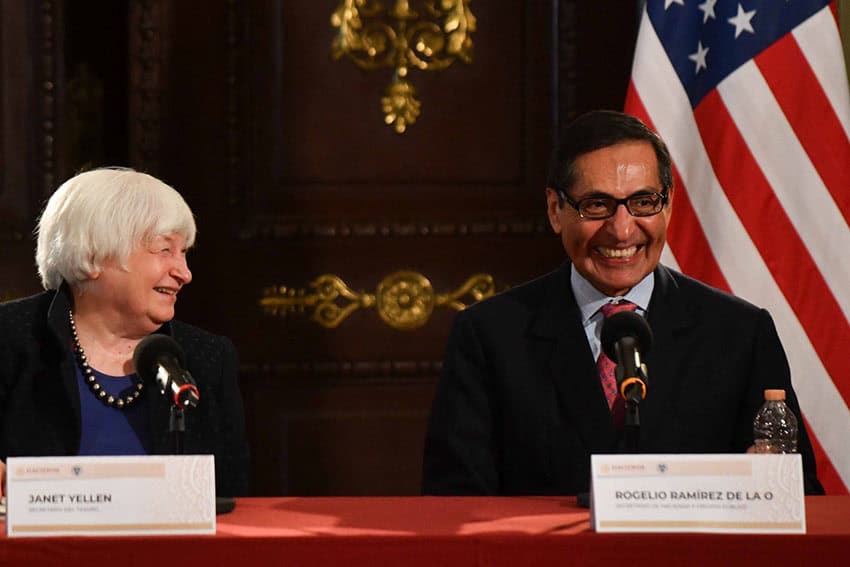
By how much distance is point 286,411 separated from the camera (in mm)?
3785

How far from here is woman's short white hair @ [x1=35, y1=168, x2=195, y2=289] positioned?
2.56m

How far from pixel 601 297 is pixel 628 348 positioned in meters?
0.63

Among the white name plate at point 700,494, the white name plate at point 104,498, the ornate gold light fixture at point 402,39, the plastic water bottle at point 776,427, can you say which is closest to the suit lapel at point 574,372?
the plastic water bottle at point 776,427

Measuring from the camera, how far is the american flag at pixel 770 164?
3.18 meters

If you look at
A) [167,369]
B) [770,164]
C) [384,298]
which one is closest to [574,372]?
[167,369]

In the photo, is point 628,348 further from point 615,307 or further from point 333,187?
point 333,187

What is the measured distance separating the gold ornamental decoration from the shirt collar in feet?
4.09

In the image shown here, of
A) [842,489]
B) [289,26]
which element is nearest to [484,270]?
[289,26]

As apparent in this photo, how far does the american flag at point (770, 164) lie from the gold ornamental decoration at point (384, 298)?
28.2 inches

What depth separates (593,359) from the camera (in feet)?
7.97

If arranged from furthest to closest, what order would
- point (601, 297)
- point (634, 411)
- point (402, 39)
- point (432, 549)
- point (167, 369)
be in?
point (402, 39) → point (601, 297) → point (167, 369) → point (634, 411) → point (432, 549)

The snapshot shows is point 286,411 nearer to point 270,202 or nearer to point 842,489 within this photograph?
point 270,202

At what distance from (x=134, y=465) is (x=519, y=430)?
2.82 ft

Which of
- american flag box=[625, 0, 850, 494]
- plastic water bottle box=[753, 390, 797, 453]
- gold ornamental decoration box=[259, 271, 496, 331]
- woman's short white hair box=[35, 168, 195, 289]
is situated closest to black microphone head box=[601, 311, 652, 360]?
plastic water bottle box=[753, 390, 797, 453]
